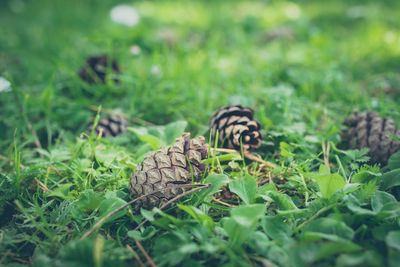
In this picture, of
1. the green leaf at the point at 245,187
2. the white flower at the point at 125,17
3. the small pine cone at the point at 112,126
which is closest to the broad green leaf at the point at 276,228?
the green leaf at the point at 245,187

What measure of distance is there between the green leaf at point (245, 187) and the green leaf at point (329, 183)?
0.66 feet

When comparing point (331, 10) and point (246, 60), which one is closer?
point (246, 60)

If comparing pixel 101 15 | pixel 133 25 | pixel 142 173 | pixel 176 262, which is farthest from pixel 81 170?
pixel 101 15

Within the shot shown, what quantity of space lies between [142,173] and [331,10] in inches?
118

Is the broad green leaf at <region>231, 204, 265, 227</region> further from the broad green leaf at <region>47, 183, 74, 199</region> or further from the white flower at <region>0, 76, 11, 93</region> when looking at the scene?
the white flower at <region>0, 76, 11, 93</region>

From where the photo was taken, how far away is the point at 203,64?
88.8 inches

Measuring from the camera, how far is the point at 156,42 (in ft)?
8.98

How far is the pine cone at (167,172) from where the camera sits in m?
1.20

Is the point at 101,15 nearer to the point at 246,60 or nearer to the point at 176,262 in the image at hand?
the point at 246,60

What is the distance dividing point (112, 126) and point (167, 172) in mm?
619

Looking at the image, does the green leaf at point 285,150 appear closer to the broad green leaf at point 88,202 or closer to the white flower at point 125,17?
the broad green leaf at point 88,202

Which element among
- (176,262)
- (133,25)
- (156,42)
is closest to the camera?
(176,262)

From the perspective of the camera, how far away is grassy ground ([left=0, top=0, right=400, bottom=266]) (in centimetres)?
105

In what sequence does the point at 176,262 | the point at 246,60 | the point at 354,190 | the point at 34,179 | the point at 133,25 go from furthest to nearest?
the point at 133,25 → the point at 246,60 → the point at 34,179 → the point at 354,190 → the point at 176,262
